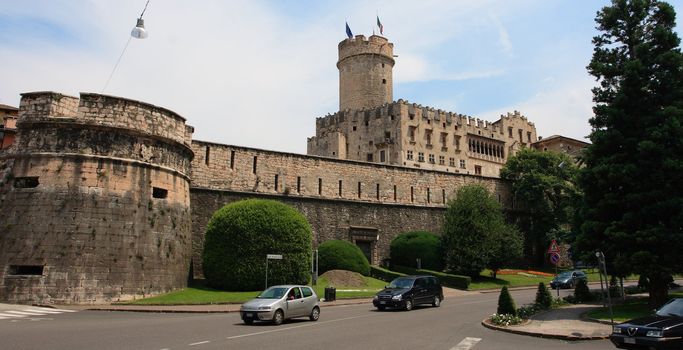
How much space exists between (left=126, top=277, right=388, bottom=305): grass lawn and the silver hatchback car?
6.81 m

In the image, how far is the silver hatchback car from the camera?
15836 mm

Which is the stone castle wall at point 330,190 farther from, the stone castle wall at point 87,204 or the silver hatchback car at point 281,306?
the silver hatchback car at point 281,306

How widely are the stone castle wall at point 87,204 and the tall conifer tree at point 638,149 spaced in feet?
64.2

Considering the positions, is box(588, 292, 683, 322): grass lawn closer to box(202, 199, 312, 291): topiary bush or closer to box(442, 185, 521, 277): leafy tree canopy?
box(202, 199, 312, 291): topiary bush

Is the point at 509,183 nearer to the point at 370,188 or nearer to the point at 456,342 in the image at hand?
the point at 370,188

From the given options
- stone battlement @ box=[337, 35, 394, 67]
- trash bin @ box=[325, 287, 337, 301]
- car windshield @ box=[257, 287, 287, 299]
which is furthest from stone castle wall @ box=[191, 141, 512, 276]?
stone battlement @ box=[337, 35, 394, 67]

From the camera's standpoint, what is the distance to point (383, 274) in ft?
111

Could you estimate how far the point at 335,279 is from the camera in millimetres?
30078

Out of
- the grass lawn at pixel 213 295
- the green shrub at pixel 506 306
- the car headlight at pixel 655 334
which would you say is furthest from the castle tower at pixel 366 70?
the car headlight at pixel 655 334

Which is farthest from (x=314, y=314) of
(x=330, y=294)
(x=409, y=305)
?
(x=330, y=294)

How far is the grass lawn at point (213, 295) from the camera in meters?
22.6

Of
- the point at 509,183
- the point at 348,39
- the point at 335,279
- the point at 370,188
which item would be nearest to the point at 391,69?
the point at 348,39

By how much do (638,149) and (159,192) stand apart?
21.6 metres

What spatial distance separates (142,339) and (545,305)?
50.3 feet
